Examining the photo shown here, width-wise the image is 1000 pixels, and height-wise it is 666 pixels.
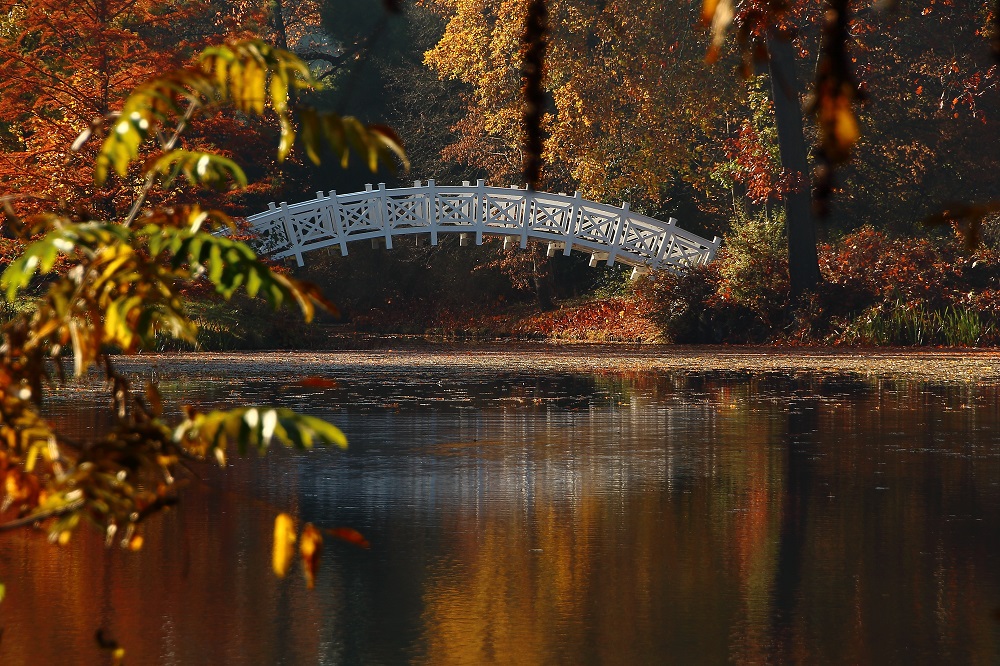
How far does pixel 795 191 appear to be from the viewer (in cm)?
3456

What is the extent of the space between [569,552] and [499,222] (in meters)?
31.7

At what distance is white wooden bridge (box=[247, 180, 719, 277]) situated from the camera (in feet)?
130

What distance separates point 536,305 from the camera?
148 feet

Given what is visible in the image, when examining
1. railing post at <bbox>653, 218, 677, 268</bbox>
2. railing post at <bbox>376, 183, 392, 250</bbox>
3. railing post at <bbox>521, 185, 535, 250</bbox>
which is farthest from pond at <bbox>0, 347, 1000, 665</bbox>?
railing post at <bbox>376, 183, 392, 250</bbox>

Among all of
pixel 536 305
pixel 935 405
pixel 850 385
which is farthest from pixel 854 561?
pixel 536 305

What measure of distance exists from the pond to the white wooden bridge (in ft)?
69.4

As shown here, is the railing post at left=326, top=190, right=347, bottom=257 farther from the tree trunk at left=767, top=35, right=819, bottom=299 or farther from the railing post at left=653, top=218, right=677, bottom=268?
the tree trunk at left=767, top=35, right=819, bottom=299

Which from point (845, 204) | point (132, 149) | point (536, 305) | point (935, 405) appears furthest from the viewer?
point (536, 305)

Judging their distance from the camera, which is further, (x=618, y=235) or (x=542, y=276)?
(x=542, y=276)

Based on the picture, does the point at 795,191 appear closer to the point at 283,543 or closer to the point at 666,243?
the point at 666,243

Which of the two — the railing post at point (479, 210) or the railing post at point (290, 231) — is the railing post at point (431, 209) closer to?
the railing post at point (479, 210)

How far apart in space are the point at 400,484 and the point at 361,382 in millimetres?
11361

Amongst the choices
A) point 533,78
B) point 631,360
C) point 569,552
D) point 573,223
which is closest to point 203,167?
point 533,78

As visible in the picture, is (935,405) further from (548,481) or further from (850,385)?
(548,481)
